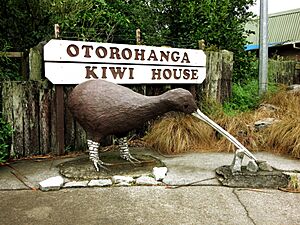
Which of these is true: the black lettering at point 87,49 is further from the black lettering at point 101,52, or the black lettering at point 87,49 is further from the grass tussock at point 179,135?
the grass tussock at point 179,135

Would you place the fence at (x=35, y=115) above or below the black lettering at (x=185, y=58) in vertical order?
below

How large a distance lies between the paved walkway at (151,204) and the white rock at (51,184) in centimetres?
5

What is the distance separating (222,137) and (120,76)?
161 cm

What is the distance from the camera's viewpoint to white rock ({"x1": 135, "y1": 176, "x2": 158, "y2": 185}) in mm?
2910

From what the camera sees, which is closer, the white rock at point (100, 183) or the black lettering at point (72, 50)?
the white rock at point (100, 183)

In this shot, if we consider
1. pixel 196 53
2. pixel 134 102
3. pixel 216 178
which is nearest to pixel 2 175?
pixel 134 102

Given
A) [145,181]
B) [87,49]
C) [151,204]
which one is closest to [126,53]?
[87,49]

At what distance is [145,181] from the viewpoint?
9.62 feet

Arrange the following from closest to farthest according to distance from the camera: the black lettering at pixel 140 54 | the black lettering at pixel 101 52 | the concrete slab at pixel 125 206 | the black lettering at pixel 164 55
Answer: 1. the concrete slab at pixel 125 206
2. the black lettering at pixel 101 52
3. the black lettering at pixel 140 54
4. the black lettering at pixel 164 55

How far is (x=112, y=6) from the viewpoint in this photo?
22.6ft

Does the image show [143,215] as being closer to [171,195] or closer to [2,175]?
[171,195]

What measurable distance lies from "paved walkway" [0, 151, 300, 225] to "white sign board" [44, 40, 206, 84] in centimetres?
144

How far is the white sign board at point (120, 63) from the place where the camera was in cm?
396

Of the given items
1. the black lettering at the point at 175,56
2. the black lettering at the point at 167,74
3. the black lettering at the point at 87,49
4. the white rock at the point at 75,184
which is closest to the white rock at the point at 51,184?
the white rock at the point at 75,184
